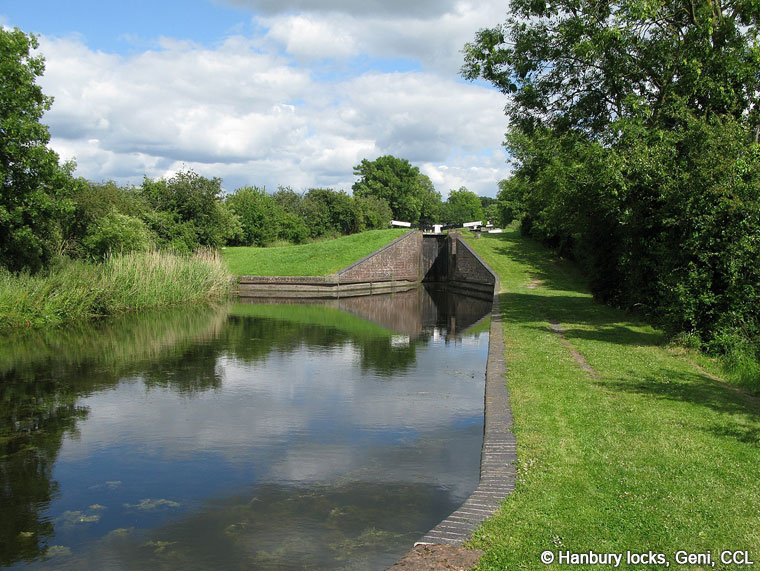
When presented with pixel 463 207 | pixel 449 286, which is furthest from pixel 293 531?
pixel 463 207

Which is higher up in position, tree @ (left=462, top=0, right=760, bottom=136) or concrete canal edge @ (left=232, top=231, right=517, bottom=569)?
tree @ (left=462, top=0, right=760, bottom=136)

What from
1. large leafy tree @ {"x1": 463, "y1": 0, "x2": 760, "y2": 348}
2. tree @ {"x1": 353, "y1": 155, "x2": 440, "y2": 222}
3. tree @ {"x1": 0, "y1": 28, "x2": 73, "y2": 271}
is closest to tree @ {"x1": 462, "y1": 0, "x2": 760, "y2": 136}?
large leafy tree @ {"x1": 463, "y1": 0, "x2": 760, "y2": 348}

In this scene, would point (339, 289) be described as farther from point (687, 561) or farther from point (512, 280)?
point (687, 561)

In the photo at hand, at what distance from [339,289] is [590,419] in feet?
88.1

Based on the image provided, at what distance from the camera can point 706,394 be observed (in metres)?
7.75

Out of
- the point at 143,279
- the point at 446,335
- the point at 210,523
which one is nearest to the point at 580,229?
the point at 446,335

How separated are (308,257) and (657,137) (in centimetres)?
2716

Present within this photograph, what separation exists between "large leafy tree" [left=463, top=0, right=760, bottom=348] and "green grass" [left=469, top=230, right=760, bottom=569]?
1761 millimetres

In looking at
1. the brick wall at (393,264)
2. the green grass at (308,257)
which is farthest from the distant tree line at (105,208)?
the brick wall at (393,264)

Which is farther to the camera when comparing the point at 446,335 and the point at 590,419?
the point at 446,335

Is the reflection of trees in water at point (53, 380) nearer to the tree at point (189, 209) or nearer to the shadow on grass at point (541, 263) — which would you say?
the tree at point (189, 209)

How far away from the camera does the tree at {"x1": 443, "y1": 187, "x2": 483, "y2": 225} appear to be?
13200 cm

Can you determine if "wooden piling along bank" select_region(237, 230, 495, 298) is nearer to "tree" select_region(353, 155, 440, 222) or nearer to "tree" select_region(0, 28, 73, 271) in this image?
"tree" select_region(0, 28, 73, 271)

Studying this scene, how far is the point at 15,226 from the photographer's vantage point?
60.1ft
